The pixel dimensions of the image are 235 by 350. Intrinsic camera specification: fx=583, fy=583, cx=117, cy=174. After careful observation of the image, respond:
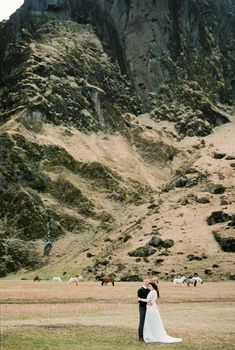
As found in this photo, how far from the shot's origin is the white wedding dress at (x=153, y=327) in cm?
2830

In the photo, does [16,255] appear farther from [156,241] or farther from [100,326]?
[100,326]

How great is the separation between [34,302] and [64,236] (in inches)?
4704

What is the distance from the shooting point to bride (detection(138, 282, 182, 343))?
92.8 feet

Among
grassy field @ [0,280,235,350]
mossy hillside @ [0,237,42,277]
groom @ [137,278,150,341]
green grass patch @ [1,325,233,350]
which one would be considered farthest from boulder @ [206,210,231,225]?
groom @ [137,278,150,341]

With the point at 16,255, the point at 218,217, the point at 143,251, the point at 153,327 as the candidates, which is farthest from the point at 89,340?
the point at 16,255

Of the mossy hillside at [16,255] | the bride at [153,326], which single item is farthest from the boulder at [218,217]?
the bride at [153,326]

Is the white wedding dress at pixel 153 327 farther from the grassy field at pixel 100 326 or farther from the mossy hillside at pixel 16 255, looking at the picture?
the mossy hillside at pixel 16 255

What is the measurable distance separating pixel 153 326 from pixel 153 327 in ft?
0.20

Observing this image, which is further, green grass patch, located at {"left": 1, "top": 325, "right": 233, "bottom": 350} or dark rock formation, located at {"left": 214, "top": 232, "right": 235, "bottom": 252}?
dark rock formation, located at {"left": 214, "top": 232, "right": 235, "bottom": 252}

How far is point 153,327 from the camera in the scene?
2853cm

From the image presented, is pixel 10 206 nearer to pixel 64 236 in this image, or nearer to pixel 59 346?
pixel 64 236

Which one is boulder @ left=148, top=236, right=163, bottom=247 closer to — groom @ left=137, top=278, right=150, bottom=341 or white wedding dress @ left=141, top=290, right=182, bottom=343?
groom @ left=137, top=278, right=150, bottom=341

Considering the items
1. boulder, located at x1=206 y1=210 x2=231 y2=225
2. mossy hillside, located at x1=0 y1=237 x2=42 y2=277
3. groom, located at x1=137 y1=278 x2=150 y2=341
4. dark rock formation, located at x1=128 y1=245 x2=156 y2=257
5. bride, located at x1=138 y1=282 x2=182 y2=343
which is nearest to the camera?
bride, located at x1=138 y1=282 x2=182 y2=343

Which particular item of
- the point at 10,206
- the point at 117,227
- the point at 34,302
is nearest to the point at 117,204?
the point at 117,227
